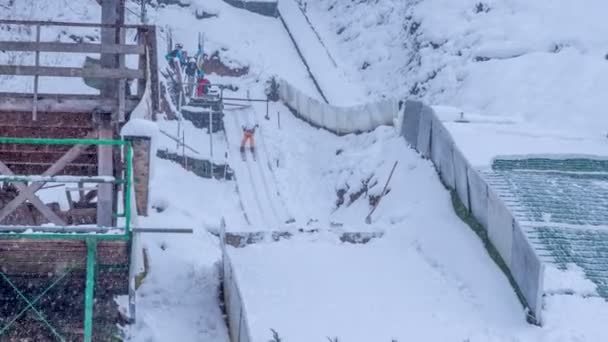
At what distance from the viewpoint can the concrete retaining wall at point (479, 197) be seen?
9.29 metres

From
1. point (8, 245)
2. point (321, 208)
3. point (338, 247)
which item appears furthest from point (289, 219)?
point (8, 245)

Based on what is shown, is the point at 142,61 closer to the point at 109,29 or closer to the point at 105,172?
the point at 109,29

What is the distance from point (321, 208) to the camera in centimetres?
1806

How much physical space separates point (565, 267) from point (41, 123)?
283 inches

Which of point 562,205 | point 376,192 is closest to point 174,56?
point 376,192

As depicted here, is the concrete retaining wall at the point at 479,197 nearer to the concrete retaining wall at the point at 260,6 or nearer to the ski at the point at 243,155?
the ski at the point at 243,155

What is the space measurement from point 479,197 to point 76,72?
5.84 meters

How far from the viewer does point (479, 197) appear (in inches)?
447

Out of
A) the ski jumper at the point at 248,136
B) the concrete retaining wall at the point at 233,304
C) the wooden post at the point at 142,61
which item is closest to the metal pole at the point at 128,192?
the concrete retaining wall at the point at 233,304

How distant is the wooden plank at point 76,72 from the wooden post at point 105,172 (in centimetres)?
64

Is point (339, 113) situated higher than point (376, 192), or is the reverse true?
point (339, 113)

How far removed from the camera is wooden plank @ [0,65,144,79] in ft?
33.9

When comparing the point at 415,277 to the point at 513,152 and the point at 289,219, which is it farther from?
the point at 289,219

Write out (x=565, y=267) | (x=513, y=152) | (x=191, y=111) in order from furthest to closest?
(x=191, y=111) < (x=513, y=152) < (x=565, y=267)
